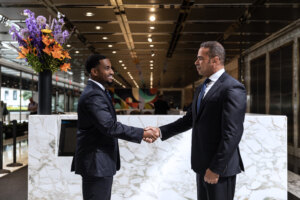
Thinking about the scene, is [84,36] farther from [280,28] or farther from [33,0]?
[280,28]

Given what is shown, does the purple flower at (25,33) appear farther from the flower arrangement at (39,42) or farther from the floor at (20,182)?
the floor at (20,182)

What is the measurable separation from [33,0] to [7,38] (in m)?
3.86

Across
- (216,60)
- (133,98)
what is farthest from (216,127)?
(133,98)

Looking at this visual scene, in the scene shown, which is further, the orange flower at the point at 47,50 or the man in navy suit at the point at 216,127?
the orange flower at the point at 47,50

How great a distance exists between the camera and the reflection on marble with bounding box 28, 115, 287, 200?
325cm

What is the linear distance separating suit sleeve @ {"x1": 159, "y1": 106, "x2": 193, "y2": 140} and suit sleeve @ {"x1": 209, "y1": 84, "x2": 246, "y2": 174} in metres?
0.75

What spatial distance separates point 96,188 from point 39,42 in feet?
6.72

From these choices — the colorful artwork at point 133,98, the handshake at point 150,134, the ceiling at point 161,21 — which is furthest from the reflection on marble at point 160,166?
the colorful artwork at point 133,98

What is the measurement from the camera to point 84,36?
9.26m

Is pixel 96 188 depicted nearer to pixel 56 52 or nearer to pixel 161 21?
pixel 56 52

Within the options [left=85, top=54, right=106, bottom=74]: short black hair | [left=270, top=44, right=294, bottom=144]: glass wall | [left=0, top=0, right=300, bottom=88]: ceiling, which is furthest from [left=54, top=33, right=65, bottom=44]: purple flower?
[left=270, top=44, right=294, bottom=144]: glass wall

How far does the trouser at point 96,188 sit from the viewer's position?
74.6 inches

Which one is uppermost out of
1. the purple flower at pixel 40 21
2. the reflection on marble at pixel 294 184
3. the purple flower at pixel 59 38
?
the purple flower at pixel 40 21

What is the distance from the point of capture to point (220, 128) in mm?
1728
